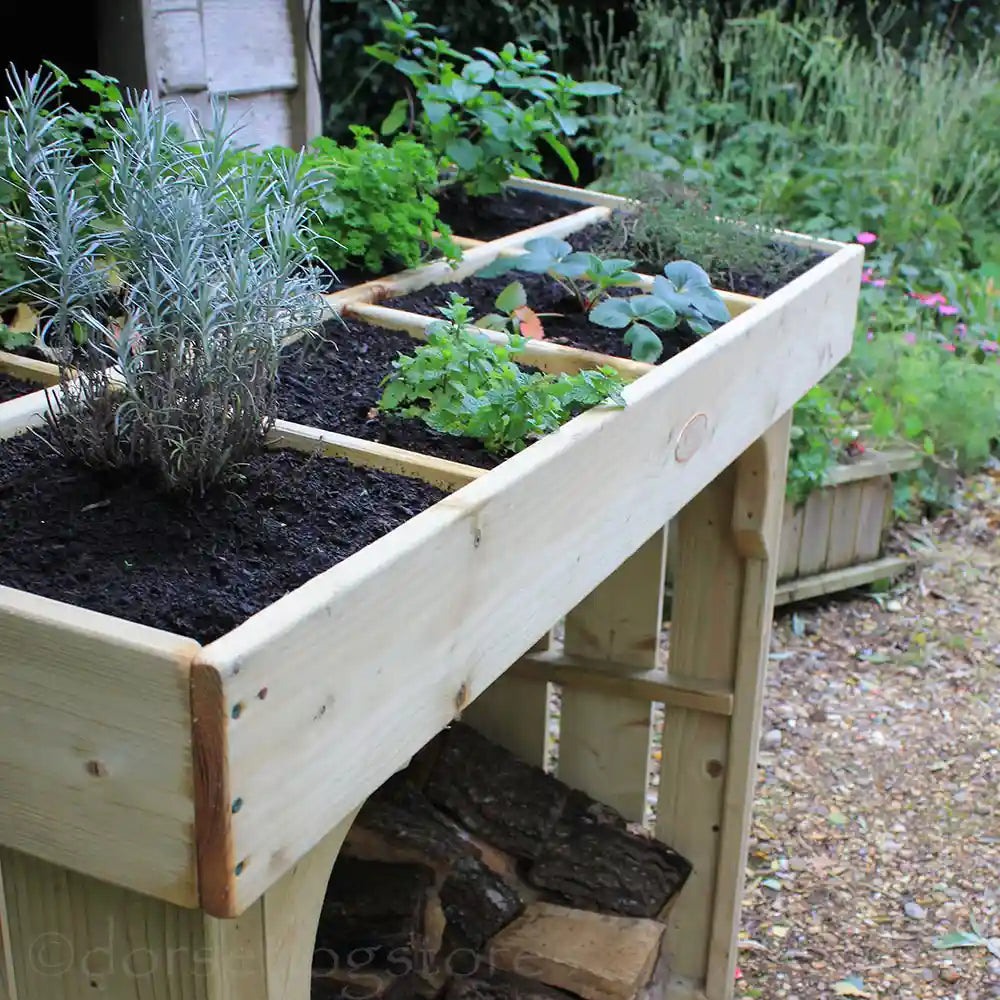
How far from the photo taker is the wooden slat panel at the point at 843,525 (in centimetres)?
404

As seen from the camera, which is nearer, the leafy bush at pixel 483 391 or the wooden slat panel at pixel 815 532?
the leafy bush at pixel 483 391

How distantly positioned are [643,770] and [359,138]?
139cm

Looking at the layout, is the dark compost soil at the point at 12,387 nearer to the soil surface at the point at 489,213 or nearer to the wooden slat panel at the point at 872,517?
the soil surface at the point at 489,213

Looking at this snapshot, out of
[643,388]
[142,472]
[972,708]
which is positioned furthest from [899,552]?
[142,472]

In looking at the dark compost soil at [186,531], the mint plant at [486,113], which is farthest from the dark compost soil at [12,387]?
the mint plant at [486,113]

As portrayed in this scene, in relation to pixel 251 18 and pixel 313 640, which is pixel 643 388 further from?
pixel 251 18

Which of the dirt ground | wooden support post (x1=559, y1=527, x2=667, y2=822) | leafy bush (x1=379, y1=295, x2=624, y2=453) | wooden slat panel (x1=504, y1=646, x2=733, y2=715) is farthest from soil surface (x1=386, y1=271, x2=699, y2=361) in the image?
the dirt ground

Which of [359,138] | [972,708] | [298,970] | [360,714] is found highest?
[359,138]

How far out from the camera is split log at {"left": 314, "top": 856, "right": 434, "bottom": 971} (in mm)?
2084

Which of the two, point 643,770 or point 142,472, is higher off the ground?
point 142,472

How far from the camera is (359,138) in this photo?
199 centimetres

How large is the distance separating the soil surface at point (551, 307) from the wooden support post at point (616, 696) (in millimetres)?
680

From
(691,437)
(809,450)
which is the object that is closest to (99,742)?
(691,437)

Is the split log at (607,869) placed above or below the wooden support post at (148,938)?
below
